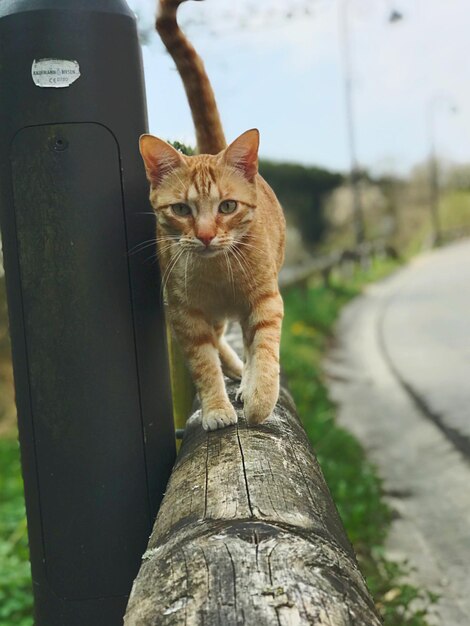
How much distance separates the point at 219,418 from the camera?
246cm

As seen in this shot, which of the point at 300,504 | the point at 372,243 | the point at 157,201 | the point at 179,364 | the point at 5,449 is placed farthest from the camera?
the point at 372,243

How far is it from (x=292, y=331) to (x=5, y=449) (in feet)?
11.5

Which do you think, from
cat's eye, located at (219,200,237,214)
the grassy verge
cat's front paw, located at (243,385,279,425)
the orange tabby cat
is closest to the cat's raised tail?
the orange tabby cat

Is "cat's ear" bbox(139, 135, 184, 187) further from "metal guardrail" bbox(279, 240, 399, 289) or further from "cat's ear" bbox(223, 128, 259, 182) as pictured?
"metal guardrail" bbox(279, 240, 399, 289)

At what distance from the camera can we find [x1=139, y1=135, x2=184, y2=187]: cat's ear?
7.33ft

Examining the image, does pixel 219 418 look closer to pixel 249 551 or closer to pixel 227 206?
pixel 227 206

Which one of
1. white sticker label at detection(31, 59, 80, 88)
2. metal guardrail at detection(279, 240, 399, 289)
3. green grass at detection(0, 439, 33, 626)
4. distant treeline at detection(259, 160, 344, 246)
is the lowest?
green grass at detection(0, 439, 33, 626)

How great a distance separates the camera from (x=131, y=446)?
2234 millimetres

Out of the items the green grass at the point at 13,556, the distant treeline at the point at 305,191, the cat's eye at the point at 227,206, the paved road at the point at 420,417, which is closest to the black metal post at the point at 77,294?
the cat's eye at the point at 227,206

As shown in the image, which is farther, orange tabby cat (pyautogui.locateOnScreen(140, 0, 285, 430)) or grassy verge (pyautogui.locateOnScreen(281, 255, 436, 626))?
grassy verge (pyautogui.locateOnScreen(281, 255, 436, 626))

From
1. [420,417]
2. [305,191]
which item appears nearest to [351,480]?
[420,417]

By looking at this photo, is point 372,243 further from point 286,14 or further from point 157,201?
point 157,201

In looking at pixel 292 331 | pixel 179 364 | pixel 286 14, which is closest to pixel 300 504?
pixel 179 364

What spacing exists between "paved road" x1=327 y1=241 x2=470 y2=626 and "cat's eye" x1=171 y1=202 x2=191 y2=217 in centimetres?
188
